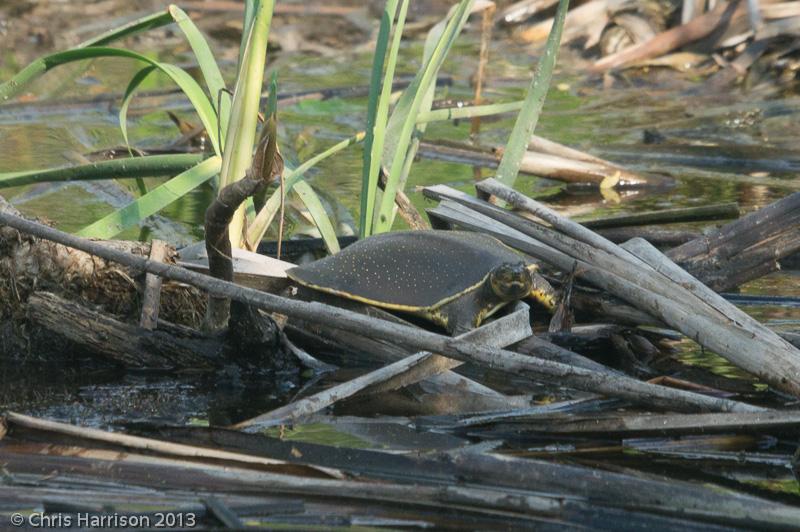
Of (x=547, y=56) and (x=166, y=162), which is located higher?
(x=547, y=56)

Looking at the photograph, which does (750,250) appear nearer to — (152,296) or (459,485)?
(459,485)

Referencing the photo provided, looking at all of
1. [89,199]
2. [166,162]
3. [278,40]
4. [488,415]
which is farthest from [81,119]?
[488,415]

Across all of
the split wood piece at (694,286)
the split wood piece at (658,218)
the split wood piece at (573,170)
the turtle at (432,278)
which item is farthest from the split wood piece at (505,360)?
the split wood piece at (573,170)

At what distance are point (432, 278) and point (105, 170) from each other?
1029 mm

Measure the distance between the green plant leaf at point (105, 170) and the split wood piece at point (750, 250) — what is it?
1.53 meters

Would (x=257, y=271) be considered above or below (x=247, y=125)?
below

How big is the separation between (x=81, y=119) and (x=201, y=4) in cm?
390

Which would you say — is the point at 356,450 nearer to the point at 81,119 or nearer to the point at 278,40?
the point at 81,119

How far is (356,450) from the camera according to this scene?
2455 mm

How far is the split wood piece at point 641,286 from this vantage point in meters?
2.73

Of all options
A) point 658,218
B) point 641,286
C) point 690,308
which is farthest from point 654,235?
point 690,308

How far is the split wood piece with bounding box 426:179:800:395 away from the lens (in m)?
2.73

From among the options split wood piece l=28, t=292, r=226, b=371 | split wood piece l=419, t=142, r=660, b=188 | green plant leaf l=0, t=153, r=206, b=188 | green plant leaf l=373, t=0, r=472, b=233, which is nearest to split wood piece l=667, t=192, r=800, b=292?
green plant leaf l=373, t=0, r=472, b=233

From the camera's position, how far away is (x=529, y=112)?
12.8ft
